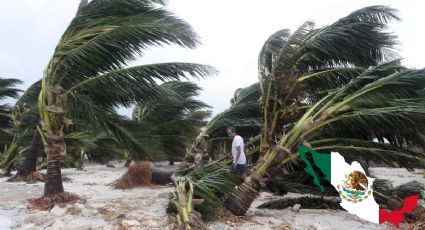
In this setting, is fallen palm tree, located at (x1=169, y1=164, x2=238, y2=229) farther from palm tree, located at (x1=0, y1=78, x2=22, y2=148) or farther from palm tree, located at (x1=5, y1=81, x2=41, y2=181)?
palm tree, located at (x1=0, y1=78, x2=22, y2=148)

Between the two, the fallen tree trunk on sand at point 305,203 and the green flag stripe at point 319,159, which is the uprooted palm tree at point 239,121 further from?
the green flag stripe at point 319,159

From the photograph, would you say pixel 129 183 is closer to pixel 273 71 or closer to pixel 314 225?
pixel 273 71

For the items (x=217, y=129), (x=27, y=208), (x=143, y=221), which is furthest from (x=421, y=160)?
(x=27, y=208)

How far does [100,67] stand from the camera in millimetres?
7246

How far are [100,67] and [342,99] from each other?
4.06 m

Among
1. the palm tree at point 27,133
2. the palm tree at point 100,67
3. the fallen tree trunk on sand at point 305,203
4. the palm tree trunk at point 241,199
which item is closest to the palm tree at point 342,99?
the palm tree trunk at point 241,199

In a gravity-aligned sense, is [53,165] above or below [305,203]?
above

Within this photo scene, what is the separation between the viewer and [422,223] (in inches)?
216

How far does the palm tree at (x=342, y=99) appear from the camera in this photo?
6055mm

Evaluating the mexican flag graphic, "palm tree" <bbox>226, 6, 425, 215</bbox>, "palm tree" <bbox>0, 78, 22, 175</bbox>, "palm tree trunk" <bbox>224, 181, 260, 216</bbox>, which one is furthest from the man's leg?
"palm tree" <bbox>0, 78, 22, 175</bbox>

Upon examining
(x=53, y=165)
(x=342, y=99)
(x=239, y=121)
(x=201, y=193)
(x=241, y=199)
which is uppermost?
(x=342, y=99)

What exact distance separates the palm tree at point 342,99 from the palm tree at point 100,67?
1655 millimetres

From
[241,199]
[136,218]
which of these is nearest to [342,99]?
[241,199]

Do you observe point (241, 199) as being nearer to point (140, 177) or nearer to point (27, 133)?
point (140, 177)
